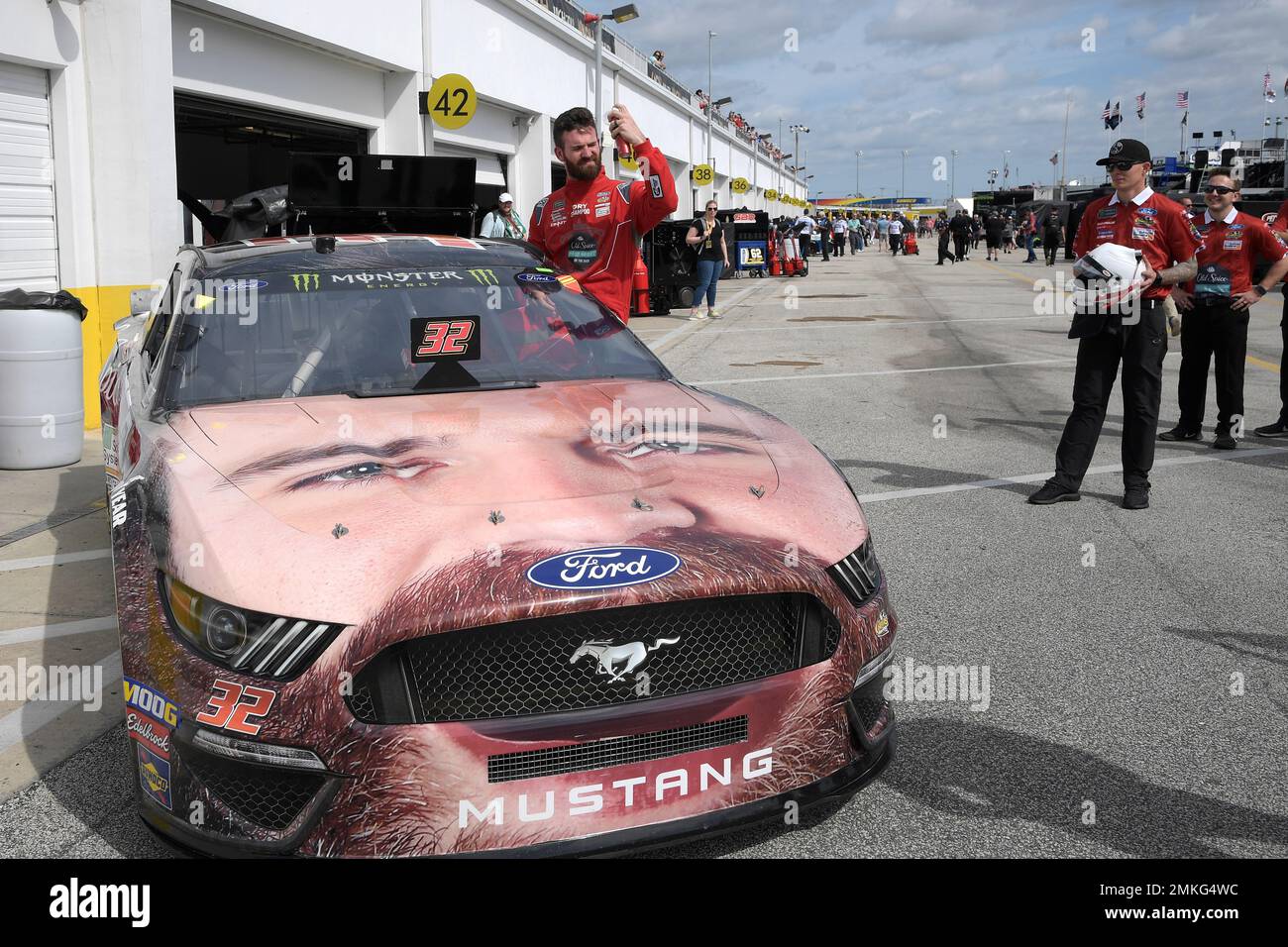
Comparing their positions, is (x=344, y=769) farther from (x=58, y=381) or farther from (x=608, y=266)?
(x=58, y=381)

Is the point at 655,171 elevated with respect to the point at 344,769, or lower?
Result: elevated

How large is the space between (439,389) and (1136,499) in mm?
4773

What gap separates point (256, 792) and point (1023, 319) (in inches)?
777

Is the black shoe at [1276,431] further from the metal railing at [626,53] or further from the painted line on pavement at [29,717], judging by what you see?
the metal railing at [626,53]

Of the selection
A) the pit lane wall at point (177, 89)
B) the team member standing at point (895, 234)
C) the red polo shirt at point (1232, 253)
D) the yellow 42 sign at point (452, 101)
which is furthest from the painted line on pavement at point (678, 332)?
the team member standing at point (895, 234)

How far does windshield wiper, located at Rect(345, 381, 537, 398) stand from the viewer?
3714 millimetres

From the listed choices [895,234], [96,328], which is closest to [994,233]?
[895,234]

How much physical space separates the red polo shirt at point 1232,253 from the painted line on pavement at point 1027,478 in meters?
1.29

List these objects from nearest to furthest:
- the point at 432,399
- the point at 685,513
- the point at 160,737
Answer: the point at 160,737, the point at 685,513, the point at 432,399

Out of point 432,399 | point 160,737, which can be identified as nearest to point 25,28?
point 432,399

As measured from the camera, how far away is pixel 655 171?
5.26 metres

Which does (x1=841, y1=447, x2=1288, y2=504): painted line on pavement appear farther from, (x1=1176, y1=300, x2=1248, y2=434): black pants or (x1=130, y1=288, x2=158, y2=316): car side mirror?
(x1=130, y1=288, x2=158, y2=316): car side mirror

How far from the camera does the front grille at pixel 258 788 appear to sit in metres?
2.42

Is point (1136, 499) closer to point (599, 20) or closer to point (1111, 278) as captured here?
point (1111, 278)
